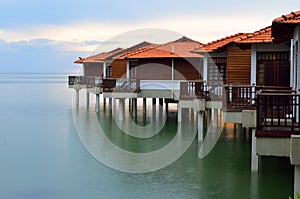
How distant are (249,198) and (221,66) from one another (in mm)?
9733

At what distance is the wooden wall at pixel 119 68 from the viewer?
29656 mm

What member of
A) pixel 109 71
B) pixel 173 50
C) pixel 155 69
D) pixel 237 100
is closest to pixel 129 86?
pixel 155 69

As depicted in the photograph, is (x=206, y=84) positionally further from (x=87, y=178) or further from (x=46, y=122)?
(x=46, y=122)

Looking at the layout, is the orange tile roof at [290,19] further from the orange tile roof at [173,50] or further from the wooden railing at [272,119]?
the orange tile roof at [173,50]

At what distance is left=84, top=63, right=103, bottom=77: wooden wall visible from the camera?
36656 mm

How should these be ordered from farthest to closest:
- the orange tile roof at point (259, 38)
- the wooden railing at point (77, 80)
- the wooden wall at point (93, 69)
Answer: the wooden wall at point (93, 69)
the wooden railing at point (77, 80)
the orange tile roof at point (259, 38)

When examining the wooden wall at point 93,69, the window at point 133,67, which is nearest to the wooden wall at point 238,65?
the window at point 133,67

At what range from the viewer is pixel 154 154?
1673 cm

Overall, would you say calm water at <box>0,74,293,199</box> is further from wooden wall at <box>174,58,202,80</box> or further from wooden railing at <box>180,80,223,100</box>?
wooden wall at <box>174,58,202,80</box>

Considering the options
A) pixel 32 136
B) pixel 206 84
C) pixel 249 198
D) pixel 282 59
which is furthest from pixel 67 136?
pixel 249 198

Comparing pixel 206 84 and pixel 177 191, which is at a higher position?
pixel 206 84

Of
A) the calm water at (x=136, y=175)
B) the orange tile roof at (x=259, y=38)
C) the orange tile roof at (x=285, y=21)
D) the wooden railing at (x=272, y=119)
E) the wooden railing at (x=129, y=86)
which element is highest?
the orange tile roof at (x=259, y=38)

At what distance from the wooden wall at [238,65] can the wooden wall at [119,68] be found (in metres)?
12.1

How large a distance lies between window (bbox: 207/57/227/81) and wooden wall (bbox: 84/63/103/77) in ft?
56.3
